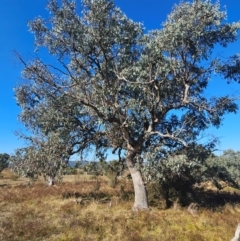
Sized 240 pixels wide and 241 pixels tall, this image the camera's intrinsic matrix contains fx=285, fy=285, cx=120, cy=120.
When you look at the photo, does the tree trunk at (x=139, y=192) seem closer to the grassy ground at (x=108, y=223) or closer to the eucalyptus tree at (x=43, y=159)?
the grassy ground at (x=108, y=223)

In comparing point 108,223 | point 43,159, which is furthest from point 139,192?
point 43,159

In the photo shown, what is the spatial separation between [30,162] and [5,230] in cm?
601

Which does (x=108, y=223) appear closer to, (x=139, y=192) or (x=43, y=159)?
(x=139, y=192)

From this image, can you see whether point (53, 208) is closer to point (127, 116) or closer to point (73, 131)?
point (73, 131)

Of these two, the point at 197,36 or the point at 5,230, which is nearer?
the point at 5,230

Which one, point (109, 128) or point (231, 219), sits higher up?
point (109, 128)

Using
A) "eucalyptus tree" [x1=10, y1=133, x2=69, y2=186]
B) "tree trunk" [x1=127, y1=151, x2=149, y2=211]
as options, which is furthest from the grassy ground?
"eucalyptus tree" [x1=10, y1=133, x2=69, y2=186]

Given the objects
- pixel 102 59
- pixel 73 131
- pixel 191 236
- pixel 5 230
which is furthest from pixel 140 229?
pixel 102 59

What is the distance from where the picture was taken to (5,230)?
37.2 ft

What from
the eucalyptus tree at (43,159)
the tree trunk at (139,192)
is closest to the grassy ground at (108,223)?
the tree trunk at (139,192)

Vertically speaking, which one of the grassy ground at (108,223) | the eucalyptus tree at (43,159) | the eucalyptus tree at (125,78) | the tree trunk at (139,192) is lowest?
the grassy ground at (108,223)

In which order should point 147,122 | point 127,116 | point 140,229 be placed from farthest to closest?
1. point 147,122
2. point 127,116
3. point 140,229

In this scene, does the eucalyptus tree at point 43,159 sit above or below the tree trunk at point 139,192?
above

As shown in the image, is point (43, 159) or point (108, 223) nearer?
point (108, 223)
